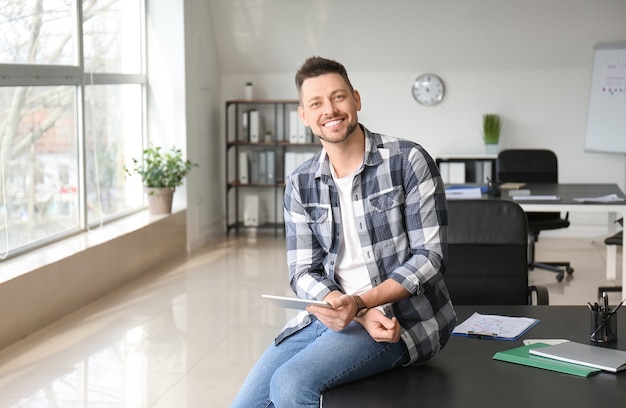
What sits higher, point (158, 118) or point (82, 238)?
point (158, 118)

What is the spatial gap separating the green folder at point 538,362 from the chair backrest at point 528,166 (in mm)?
4560

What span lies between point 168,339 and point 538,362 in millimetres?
3234

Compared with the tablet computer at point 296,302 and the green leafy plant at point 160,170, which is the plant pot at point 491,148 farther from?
the tablet computer at point 296,302

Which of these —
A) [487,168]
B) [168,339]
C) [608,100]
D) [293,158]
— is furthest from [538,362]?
[293,158]

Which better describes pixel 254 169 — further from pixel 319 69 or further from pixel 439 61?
pixel 319 69

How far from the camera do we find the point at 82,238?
6.50 meters

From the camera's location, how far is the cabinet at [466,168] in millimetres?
8750

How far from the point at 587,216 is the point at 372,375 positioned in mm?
A: 7073

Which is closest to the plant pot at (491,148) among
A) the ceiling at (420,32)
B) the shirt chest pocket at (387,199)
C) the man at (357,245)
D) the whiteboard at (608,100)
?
the ceiling at (420,32)

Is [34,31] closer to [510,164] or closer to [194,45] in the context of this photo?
[194,45]

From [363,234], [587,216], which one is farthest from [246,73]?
[363,234]

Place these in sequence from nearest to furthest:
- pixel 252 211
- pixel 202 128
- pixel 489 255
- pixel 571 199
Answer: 1. pixel 489 255
2. pixel 571 199
3. pixel 202 128
4. pixel 252 211

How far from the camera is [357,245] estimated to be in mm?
2623

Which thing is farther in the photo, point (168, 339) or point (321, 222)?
point (168, 339)
